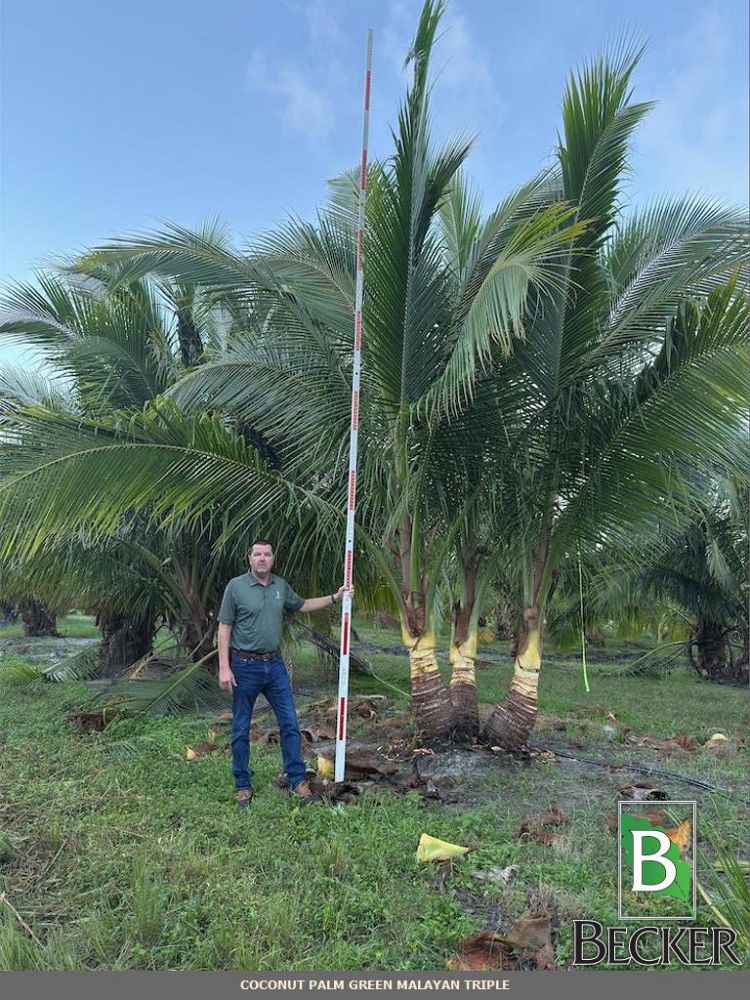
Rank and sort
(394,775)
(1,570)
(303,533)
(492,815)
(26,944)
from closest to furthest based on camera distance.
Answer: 1. (26,944)
2. (492,815)
3. (394,775)
4. (303,533)
5. (1,570)

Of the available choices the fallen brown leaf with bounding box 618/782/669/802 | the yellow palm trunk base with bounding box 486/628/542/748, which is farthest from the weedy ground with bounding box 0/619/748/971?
the yellow palm trunk base with bounding box 486/628/542/748

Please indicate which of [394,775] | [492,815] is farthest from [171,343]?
[492,815]

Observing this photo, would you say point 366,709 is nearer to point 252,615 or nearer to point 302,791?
point 302,791

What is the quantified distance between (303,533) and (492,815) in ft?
9.87

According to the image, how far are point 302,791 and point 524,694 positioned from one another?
2202 millimetres

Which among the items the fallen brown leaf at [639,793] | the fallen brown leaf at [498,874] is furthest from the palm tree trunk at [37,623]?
the fallen brown leaf at [498,874]

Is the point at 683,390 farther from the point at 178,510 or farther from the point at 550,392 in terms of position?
the point at 178,510

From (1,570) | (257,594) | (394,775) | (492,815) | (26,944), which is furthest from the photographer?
(1,570)

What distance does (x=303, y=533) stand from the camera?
6.50 m

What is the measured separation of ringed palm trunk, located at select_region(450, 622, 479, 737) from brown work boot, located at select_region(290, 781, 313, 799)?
1768 millimetres

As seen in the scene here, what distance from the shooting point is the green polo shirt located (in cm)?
474

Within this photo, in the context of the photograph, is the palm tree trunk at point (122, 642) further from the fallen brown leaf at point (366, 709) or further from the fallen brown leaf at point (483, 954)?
the fallen brown leaf at point (483, 954)

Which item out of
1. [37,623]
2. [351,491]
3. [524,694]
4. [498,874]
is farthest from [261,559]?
[37,623]

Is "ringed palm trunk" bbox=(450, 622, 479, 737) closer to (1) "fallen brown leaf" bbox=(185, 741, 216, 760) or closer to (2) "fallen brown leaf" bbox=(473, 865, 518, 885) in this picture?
(1) "fallen brown leaf" bbox=(185, 741, 216, 760)
